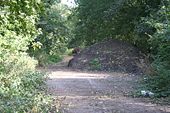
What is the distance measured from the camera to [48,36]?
30.7 metres

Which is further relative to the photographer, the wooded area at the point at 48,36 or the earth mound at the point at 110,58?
the earth mound at the point at 110,58

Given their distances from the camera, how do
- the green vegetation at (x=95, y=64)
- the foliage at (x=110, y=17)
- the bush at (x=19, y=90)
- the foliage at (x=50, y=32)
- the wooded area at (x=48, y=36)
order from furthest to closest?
the foliage at (x=50, y=32), the foliage at (x=110, y=17), the green vegetation at (x=95, y=64), the wooded area at (x=48, y=36), the bush at (x=19, y=90)

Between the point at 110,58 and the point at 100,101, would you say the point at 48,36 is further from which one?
the point at 100,101

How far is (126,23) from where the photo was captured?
29.3 meters

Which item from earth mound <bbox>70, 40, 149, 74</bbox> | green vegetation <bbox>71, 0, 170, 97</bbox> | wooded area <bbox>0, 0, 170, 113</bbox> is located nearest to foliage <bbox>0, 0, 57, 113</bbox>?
wooded area <bbox>0, 0, 170, 113</bbox>

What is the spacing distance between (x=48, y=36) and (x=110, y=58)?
6.54 meters

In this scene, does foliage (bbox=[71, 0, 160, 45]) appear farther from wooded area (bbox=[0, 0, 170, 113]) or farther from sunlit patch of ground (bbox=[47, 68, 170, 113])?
sunlit patch of ground (bbox=[47, 68, 170, 113])

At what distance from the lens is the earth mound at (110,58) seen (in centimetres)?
2559

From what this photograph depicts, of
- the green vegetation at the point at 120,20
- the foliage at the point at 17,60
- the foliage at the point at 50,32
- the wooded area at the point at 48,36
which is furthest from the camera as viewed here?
the foliage at the point at 50,32

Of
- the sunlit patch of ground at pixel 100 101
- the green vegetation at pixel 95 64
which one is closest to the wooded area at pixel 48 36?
the sunlit patch of ground at pixel 100 101

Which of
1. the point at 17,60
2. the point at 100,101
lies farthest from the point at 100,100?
the point at 17,60

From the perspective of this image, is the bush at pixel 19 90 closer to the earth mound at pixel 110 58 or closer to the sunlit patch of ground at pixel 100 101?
the sunlit patch of ground at pixel 100 101

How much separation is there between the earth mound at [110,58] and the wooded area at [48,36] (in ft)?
4.73

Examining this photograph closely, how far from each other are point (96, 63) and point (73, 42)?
11.9 m
